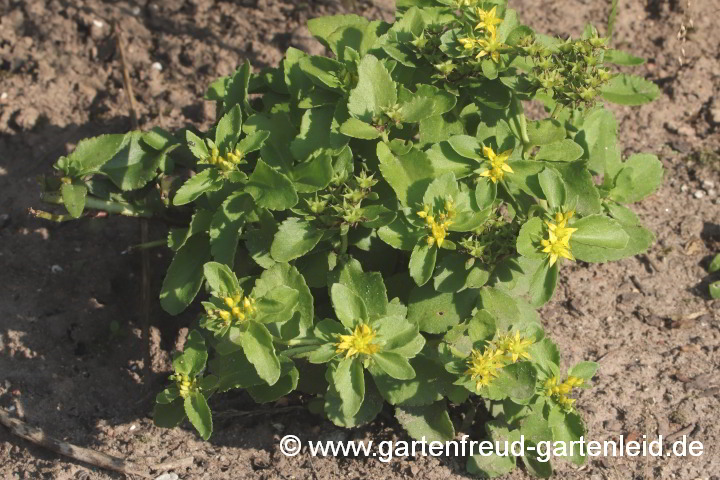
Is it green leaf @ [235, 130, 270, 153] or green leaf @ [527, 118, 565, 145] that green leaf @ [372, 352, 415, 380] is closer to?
green leaf @ [235, 130, 270, 153]

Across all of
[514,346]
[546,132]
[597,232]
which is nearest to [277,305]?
[514,346]

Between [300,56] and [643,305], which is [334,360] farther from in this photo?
[643,305]

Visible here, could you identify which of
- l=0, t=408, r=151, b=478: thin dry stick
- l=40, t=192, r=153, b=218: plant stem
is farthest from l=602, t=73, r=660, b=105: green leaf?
l=0, t=408, r=151, b=478: thin dry stick

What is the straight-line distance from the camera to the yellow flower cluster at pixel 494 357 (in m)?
3.14

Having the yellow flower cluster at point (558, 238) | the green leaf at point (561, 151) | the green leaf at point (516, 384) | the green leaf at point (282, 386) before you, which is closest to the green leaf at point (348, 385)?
the green leaf at point (282, 386)

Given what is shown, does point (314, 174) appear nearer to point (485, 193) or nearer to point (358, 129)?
point (358, 129)

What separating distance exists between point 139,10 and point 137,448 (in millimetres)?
2783

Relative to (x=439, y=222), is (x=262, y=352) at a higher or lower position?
lower

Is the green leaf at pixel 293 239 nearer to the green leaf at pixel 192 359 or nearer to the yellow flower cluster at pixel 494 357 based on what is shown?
the green leaf at pixel 192 359

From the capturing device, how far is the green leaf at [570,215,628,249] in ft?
10.4

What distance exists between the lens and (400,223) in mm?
3260

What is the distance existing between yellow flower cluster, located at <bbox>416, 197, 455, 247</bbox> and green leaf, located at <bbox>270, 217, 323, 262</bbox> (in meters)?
0.42

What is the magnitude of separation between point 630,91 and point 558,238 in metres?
1.08

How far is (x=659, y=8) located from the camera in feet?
17.0
